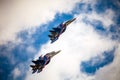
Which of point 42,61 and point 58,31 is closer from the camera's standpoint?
point 42,61

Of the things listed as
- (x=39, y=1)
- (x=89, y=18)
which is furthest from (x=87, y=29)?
(x=39, y=1)

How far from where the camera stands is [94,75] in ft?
19.2

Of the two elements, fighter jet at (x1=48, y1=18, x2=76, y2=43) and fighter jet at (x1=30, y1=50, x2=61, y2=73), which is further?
fighter jet at (x1=48, y1=18, x2=76, y2=43)

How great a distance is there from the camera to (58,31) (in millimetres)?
5984

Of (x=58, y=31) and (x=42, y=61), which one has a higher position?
(x=58, y=31)

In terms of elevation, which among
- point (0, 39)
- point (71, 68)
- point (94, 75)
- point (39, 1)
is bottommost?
point (94, 75)

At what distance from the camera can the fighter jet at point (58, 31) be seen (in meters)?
5.92

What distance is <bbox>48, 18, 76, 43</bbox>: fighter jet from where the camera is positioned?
5918 mm

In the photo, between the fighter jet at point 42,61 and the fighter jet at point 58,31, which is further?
the fighter jet at point 58,31

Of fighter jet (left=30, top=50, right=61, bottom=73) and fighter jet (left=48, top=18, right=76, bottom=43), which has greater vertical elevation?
fighter jet (left=48, top=18, right=76, bottom=43)

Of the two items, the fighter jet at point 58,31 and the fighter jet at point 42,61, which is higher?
the fighter jet at point 58,31

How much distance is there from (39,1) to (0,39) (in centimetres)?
163

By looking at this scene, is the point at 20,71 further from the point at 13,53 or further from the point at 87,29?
the point at 87,29

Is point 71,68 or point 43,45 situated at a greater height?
point 43,45
